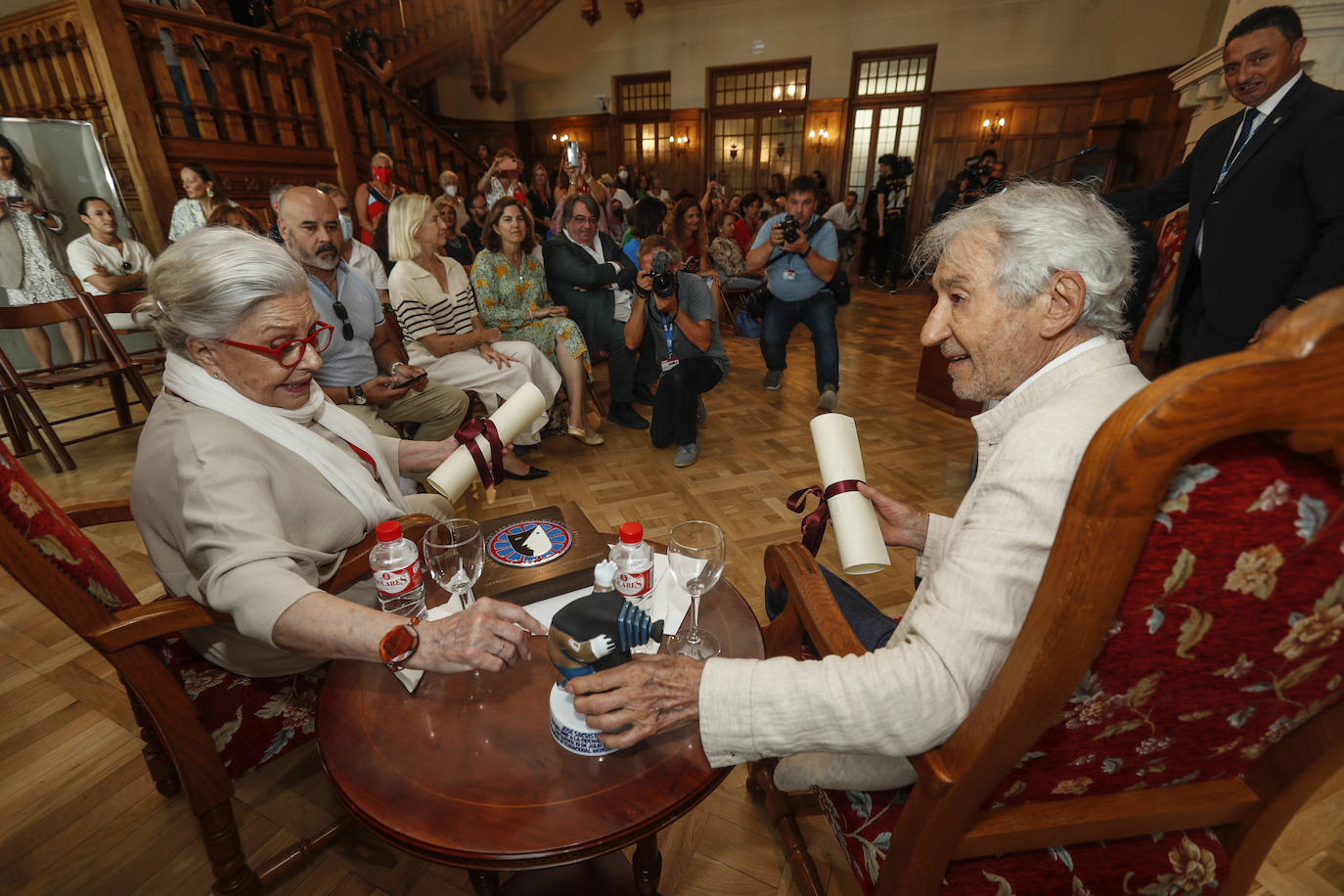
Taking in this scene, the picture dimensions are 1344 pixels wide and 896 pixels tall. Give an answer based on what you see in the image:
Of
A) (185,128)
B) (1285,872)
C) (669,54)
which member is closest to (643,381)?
(1285,872)

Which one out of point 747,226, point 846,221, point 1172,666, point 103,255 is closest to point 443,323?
point 103,255

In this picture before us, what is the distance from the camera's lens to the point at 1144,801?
2.33 ft

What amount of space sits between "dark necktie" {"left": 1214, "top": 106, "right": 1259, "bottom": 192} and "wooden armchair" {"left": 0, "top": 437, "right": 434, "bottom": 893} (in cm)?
304

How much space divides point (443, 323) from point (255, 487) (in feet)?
7.29

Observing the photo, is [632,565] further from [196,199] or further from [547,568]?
[196,199]

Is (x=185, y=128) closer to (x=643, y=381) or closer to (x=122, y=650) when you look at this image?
(x=643, y=381)

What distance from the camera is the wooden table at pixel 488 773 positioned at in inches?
29.9

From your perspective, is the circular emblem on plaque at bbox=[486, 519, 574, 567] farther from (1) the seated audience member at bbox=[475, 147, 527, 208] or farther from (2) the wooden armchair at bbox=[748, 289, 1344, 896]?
(1) the seated audience member at bbox=[475, 147, 527, 208]

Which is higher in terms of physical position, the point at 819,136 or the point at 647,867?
the point at 819,136

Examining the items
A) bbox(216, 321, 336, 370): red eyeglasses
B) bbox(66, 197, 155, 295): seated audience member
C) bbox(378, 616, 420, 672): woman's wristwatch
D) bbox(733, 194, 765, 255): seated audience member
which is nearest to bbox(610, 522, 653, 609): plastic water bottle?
bbox(378, 616, 420, 672): woman's wristwatch

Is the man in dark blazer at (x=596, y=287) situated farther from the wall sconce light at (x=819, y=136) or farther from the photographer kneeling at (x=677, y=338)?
the wall sconce light at (x=819, y=136)

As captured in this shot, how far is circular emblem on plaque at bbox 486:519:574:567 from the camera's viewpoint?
1.34 metres

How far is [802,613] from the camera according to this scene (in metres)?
1.03

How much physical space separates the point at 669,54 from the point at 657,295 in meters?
9.85
